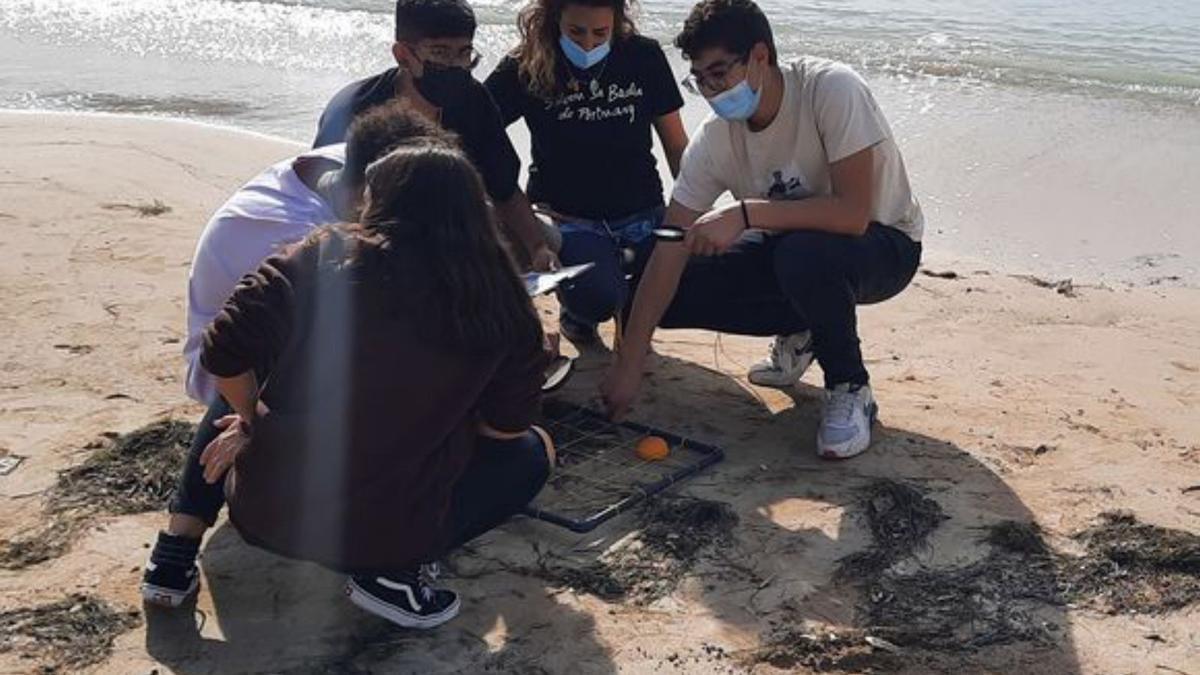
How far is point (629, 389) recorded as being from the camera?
389 cm

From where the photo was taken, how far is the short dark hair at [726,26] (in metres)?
3.67

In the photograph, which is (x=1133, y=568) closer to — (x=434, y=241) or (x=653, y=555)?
(x=653, y=555)

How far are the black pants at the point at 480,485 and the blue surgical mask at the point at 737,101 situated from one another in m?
1.11

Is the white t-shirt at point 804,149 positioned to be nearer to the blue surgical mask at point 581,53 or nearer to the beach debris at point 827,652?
the blue surgical mask at point 581,53

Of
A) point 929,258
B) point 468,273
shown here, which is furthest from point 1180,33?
point 468,273

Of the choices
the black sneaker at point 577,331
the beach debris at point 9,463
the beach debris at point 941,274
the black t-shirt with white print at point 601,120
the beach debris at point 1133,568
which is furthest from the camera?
the beach debris at point 941,274

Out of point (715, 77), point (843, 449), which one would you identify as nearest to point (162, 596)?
point (843, 449)

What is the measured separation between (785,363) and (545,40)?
1.13 meters

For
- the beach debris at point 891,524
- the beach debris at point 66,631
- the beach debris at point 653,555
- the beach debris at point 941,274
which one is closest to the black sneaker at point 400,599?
the beach debris at point 653,555

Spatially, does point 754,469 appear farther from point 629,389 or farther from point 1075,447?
point 1075,447

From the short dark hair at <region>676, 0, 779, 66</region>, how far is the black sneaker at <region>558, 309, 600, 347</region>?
3.75ft

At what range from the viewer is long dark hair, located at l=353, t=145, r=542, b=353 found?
8.73 feet

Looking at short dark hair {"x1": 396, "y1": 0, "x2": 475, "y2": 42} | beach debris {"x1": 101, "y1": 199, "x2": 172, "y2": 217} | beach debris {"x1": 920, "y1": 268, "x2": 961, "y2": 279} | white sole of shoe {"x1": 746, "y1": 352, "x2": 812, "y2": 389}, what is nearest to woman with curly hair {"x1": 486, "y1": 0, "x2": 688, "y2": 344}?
white sole of shoe {"x1": 746, "y1": 352, "x2": 812, "y2": 389}

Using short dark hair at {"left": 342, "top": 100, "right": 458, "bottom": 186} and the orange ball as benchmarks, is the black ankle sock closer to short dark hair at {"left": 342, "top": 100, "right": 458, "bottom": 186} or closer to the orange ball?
short dark hair at {"left": 342, "top": 100, "right": 458, "bottom": 186}
